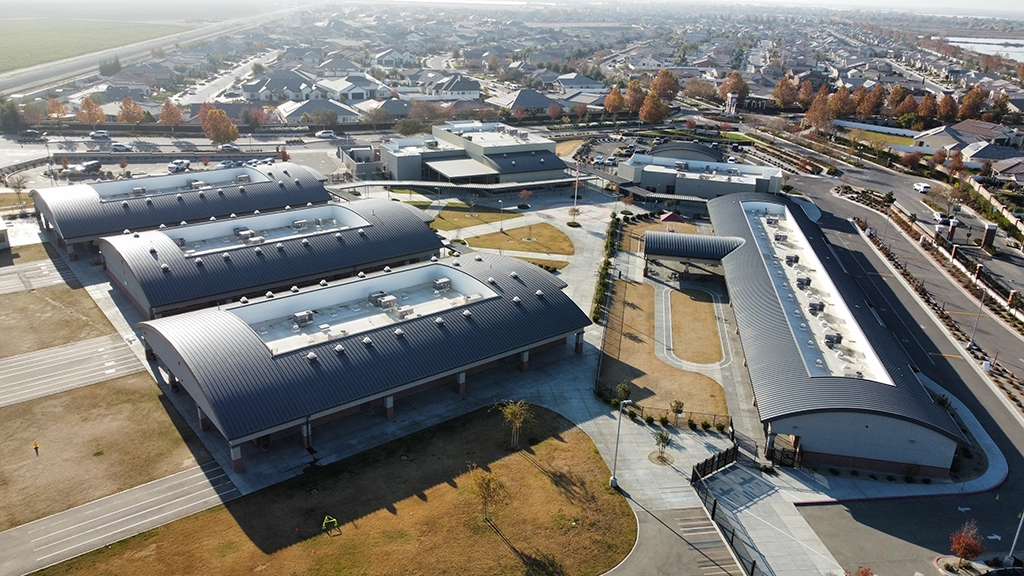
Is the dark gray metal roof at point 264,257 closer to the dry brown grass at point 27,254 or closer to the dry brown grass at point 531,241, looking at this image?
A: the dry brown grass at point 531,241

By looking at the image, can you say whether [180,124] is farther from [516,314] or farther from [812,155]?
[812,155]

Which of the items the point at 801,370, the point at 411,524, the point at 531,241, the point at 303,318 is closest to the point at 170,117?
the point at 531,241

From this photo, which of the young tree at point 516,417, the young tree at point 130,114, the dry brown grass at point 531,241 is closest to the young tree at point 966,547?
the young tree at point 516,417

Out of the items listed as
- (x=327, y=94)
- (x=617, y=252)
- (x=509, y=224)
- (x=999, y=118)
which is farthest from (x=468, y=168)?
(x=999, y=118)

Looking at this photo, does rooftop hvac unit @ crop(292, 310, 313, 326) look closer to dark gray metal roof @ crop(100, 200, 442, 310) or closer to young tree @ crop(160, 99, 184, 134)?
dark gray metal roof @ crop(100, 200, 442, 310)

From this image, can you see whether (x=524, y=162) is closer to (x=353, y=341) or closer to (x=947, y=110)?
(x=353, y=341)

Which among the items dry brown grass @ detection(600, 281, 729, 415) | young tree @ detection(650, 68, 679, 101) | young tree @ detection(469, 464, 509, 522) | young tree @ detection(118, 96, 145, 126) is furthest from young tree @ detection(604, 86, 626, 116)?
young tree @ detection(469, 464, 509, 522)

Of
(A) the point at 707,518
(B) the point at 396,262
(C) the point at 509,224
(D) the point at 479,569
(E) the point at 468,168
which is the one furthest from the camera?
(E) the point at 468,168
